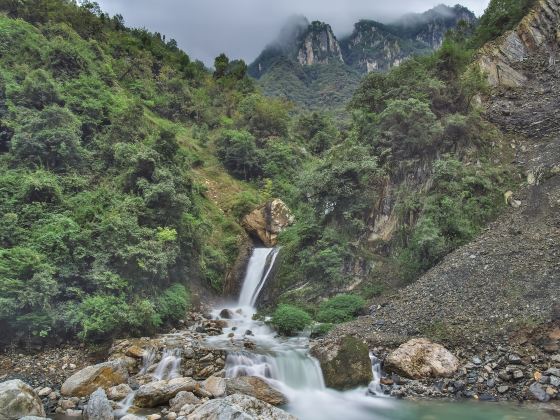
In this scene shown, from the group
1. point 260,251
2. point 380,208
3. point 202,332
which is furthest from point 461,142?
point 202,332

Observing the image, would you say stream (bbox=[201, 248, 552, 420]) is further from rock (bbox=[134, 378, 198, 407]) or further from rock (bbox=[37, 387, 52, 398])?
rock (bbox=[37, 387, 52, 398])

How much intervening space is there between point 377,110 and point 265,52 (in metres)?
132

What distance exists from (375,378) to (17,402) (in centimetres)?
1054

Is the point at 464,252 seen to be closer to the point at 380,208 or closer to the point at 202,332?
the point at 380,208

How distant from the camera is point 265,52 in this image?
148250mm

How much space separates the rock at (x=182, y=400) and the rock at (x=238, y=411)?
1.96m

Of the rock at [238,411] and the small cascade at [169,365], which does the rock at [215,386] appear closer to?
the small cascade at [169,365]

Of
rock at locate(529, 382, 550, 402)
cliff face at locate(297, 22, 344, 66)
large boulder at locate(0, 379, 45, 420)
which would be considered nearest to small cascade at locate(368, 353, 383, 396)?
rock at locate(529, 382, 550, 402)

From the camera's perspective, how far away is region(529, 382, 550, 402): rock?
10.9 meters

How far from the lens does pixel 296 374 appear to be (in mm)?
14328

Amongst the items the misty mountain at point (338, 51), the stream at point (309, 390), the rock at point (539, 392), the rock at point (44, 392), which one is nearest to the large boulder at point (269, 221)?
the stream at point (309, 390)

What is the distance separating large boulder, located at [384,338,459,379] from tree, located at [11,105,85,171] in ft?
64.5

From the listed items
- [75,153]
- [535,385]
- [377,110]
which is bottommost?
[535,385]

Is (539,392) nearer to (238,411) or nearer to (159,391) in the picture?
(238,411)
